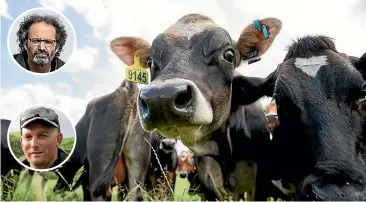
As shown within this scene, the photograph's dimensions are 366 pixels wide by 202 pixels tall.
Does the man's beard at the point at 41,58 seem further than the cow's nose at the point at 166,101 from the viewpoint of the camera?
Yes

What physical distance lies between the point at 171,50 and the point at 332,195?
8.54 feet

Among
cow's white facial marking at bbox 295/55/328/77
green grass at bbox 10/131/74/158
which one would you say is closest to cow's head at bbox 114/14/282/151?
cow's white facial marking at bbox 295/55/328/77

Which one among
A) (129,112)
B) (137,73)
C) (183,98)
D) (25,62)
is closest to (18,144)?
(25,62)

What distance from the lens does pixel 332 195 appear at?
412 centimetres

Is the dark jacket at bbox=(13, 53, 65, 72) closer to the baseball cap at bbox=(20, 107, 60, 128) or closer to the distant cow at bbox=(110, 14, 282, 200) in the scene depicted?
the baseball cap at bbox=(20, 107, 60, 128)

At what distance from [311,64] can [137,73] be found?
267 centimetres

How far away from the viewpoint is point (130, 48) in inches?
293

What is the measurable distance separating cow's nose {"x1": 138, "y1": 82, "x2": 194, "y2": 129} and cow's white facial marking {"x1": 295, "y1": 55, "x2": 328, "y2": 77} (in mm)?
1143

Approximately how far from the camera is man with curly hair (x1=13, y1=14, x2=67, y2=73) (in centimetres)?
628

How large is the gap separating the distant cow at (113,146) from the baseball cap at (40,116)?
1.97m

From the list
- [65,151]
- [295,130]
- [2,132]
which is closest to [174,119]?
[295,130]

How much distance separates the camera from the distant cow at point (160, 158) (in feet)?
32.2

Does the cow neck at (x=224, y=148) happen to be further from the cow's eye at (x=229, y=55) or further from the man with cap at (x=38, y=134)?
the man with cap at (x=38, y=134)

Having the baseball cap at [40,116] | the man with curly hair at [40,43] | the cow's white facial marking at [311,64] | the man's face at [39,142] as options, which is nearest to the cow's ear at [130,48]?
the man with curly hair at [40,43]
